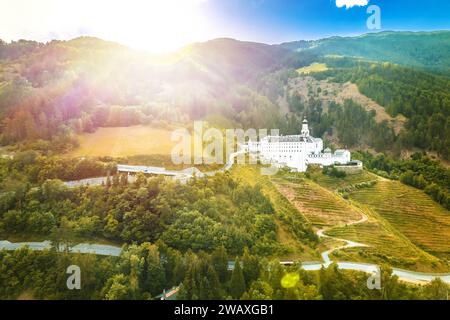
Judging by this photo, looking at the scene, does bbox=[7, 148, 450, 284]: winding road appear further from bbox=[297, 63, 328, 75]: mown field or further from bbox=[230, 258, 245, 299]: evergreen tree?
bbox=[297, 63, 328, 75]: mown field

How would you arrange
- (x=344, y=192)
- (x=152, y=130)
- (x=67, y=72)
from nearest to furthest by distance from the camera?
(x=344, y=192) < (x=152, y=130) < (x=67, y=72)

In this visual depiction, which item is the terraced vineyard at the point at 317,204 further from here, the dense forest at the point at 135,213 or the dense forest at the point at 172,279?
the dense forest at the point at 172,279

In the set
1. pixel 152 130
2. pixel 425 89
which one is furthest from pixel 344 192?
pixel 425 89

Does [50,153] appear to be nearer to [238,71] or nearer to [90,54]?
[90,54]

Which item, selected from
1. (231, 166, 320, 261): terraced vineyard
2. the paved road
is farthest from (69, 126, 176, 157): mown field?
the paved road

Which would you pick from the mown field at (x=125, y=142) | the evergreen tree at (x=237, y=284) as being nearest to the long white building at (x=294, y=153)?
the mown field at (x=125, y=142)

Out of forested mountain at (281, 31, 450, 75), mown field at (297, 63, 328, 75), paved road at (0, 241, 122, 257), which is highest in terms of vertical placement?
forested mountain at (281, 31, 450, 75)
